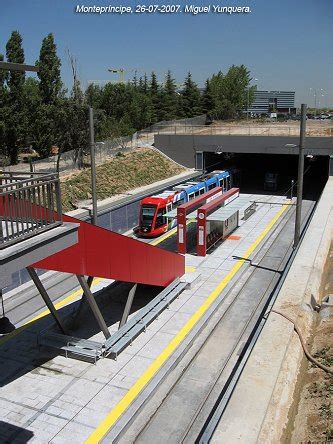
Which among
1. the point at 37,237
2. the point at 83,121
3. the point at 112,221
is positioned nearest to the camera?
the point at 37,237

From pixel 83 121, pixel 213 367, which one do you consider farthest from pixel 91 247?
pixel 83 121

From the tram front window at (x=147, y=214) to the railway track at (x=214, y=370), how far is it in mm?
6989

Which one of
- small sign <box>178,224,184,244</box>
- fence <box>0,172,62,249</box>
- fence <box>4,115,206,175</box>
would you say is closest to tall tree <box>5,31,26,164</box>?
fence <box>4,115,206,175</box>

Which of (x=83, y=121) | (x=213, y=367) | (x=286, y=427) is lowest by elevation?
(x=213, y=367)

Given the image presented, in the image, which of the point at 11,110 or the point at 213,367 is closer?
the point at 213,367

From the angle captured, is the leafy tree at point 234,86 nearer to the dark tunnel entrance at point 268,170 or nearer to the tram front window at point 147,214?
the dark tunnel entrance at point 268,170

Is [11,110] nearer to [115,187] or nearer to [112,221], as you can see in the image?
[115,187]

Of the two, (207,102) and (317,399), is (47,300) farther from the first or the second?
(207,102)

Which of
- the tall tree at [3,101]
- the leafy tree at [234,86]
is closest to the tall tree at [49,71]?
the tall tree at [3,101]

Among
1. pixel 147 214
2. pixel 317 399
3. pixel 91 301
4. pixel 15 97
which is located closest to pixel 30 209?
pixel 91 301

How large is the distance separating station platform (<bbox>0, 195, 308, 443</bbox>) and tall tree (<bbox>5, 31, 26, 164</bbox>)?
23559 millimetres

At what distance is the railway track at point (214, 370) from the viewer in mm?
9891

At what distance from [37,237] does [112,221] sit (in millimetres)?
18384

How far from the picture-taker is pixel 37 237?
7609mm
